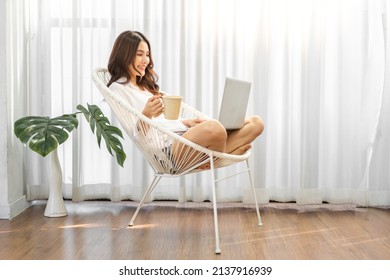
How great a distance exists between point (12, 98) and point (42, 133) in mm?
422

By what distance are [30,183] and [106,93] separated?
3.74 feet

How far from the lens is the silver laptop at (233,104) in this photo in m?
2.76

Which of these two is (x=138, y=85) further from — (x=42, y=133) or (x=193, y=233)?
(x=193, y=233)

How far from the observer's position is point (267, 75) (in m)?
3.61

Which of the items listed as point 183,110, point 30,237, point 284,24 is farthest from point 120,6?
point 30,237

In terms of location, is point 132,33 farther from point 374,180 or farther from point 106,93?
point 374,180

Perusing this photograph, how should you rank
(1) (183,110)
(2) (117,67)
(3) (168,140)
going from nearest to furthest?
(3) (168,140) → (2) (117,67) → (1) (183,110)

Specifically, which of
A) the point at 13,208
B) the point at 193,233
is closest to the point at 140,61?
the point at 193,233

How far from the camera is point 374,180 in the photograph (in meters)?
3.64

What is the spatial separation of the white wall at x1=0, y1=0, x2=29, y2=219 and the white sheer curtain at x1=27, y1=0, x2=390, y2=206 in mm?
125

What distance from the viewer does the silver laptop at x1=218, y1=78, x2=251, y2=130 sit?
9.04ft

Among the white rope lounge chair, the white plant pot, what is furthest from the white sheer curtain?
the white rope lounge chair

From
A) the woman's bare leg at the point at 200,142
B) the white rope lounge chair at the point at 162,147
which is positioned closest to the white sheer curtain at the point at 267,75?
the white rope lounge chair at the point at 162,147

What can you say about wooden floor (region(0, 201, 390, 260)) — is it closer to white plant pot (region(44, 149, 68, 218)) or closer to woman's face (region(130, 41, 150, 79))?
white plant pot (region(44, 149, 68, 218))
